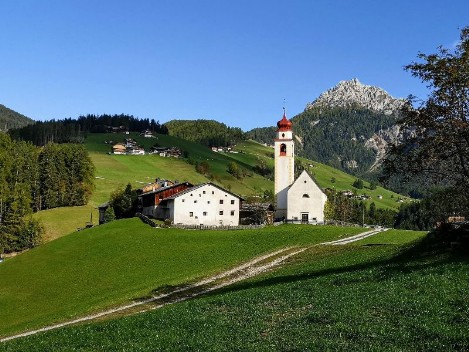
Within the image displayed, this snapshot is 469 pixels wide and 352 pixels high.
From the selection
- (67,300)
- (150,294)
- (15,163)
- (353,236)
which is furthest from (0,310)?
(15,163)

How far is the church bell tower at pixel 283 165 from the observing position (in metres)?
103

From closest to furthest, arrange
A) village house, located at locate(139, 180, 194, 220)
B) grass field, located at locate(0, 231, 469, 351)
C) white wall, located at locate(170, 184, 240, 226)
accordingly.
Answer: grass field, located at locate(0, 231, 469, 351) → white wall, located at locate(170, 184, 240, 226) → village house, located at locate(139, 180, 194, 220)

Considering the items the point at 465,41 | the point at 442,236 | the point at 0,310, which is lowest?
the point at 0,310

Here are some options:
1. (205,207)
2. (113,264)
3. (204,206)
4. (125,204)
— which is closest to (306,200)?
(205,207)

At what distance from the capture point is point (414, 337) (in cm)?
2050

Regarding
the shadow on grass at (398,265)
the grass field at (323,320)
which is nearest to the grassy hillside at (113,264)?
the shadow on grass at (398,265)

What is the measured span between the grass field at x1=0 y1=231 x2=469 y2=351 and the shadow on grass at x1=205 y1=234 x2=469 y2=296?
141mm

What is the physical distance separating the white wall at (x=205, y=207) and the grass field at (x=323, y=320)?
66.4 metres

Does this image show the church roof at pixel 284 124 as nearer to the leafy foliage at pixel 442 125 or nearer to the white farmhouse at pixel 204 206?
the white farmhouse at pixel 204 206

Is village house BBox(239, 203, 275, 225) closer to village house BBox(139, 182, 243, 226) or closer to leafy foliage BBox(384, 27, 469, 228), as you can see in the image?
village house BBox(139, 182, 243, 226)

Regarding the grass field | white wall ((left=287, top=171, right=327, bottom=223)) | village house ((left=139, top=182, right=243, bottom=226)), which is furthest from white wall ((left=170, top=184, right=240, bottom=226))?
the grass field

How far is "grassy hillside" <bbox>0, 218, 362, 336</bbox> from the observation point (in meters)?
51.6

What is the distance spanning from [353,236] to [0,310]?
149 ft

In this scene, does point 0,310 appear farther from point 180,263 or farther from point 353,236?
point 353,236
